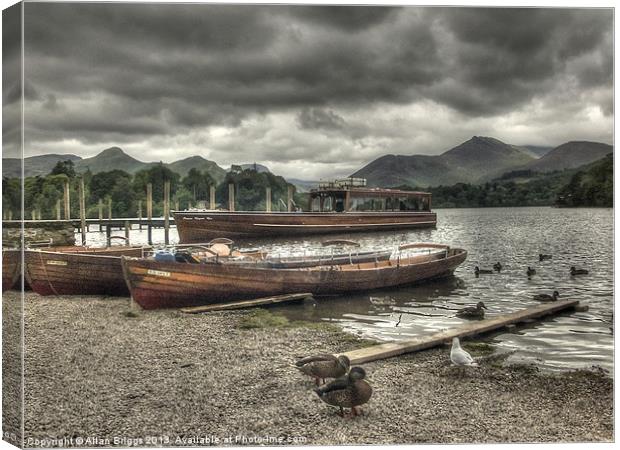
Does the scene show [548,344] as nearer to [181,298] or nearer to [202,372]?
[202,372]

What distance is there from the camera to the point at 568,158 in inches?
217

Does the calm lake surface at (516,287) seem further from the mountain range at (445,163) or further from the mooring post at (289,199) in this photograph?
the mooring post at (289,199)

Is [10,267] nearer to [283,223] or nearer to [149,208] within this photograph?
[149,208]

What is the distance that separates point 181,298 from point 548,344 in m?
4.85

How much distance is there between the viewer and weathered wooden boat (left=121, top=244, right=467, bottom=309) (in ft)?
22.9

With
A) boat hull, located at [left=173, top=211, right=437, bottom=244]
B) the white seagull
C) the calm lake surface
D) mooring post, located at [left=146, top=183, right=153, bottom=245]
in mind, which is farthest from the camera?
boat hull, located at [left=173, top=211, right=437, bottom=244]

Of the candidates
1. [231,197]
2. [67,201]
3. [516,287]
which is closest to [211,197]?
[231,197]

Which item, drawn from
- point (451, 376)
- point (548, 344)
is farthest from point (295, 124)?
point (548, 344)

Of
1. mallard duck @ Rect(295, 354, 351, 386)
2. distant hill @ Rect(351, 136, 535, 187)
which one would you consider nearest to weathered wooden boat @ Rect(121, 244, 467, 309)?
distant hill @ Rect(351, 136, 535, 187)

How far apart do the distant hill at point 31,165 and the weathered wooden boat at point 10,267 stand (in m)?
0.75

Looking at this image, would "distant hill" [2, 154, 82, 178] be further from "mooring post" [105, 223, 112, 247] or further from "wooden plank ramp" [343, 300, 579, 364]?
"wooden plank ramp" [343, 300, 579, 364]

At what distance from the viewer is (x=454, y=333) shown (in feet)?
18.1

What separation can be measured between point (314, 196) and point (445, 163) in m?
1.68

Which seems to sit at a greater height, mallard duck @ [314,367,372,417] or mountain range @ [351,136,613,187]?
mountain range @ [351,136,613,187]
